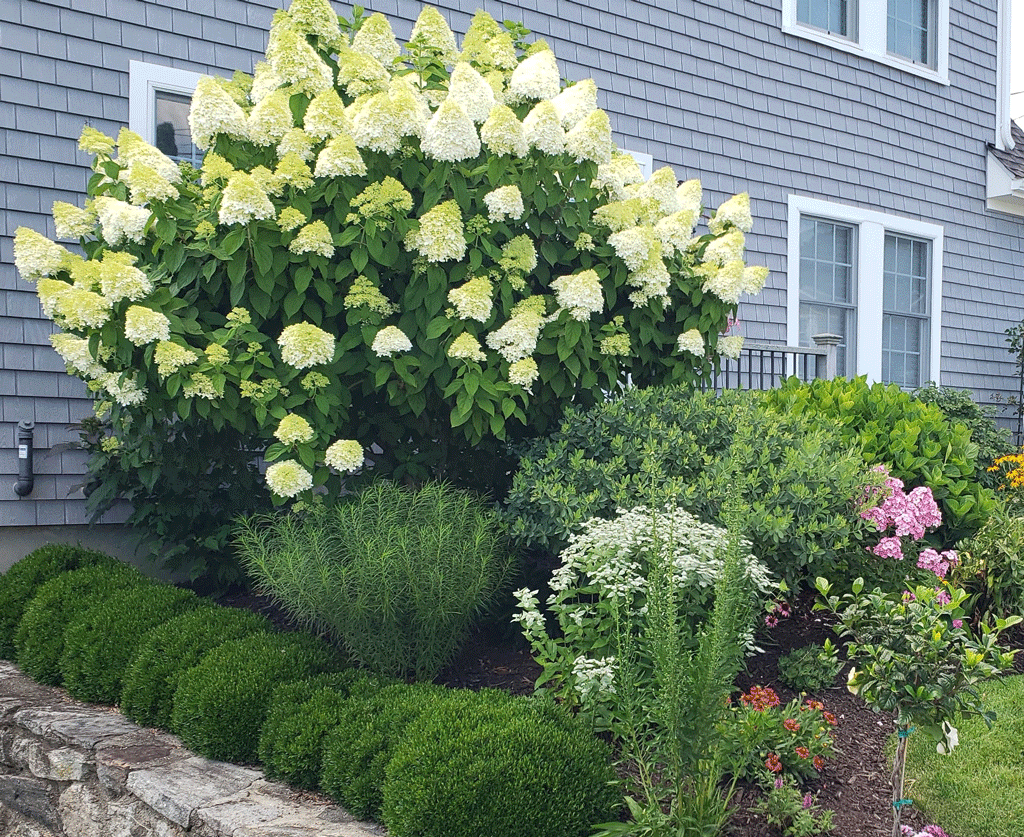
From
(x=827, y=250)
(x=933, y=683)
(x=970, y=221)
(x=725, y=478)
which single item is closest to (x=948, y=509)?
(x=725, y=478)

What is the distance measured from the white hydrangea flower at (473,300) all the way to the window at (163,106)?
7.98 feet

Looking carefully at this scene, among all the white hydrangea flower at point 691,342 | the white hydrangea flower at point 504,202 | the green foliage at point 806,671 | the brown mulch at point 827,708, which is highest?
the white hydrangea flower at point 504,202

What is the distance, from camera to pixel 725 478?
3.60 metres

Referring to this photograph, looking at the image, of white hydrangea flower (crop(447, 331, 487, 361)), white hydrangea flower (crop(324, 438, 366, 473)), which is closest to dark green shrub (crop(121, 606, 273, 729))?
white hydrangea flower (crop(324, 438, 366, 473))

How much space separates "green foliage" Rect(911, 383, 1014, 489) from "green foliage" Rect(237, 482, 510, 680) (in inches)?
129

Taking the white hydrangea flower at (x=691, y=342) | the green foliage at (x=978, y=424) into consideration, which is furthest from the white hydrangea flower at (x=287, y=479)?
the green foliage at (x=978, y=424)

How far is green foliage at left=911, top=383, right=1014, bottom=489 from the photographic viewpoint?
18.2ft

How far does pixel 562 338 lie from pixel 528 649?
134 cm

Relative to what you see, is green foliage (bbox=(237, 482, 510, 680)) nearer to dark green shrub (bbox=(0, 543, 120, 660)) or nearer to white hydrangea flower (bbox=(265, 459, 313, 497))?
white hydrangea flower (bbox=(265, 459, 313, 497))

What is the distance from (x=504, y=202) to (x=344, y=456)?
4.03ft

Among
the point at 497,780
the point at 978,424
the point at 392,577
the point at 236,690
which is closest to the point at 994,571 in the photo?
the point at 978,424

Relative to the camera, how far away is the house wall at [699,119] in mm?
5023

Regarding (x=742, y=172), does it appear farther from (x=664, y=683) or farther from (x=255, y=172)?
(x=664, y=683)

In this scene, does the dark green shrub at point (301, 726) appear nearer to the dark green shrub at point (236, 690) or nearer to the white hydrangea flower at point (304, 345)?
the dark green shrub at point (236, 690)
